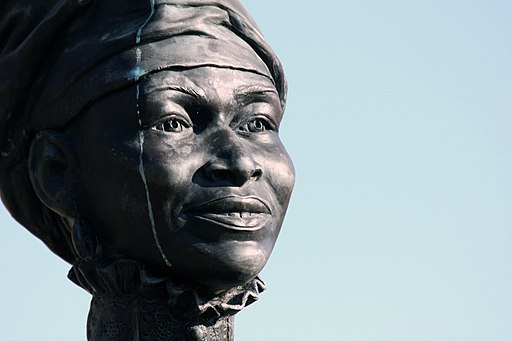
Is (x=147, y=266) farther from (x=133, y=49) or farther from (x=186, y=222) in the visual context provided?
(x=133, y=49)

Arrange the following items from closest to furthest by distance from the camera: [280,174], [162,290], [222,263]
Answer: [222,263], [162,290], [280,174]

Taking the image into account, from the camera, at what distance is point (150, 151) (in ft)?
29.4

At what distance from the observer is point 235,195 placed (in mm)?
8961

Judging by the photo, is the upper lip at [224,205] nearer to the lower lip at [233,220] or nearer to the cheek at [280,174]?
the lower lip at [233,220]

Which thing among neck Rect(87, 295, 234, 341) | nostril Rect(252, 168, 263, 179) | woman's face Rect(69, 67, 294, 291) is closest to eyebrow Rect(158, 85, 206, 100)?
woman's face Rect(69, 67, 294, 291)

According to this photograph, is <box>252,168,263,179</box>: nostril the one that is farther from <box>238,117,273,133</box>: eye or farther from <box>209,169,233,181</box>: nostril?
<box>238,117,273,133</box>: eye

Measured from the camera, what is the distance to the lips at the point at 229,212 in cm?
893

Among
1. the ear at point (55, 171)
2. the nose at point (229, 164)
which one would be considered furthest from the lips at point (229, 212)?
the ear at point (55, 171)

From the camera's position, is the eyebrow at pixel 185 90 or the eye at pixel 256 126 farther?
the eye at pixel 256 126

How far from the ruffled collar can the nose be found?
0.61 meters

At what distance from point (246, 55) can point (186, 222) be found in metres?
1.06

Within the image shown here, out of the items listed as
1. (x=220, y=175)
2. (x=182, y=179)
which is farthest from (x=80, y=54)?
(x=220, y=175)

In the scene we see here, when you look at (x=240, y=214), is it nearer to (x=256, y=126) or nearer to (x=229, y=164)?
(x=229, y=164)

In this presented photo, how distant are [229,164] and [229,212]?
0.83 feet
